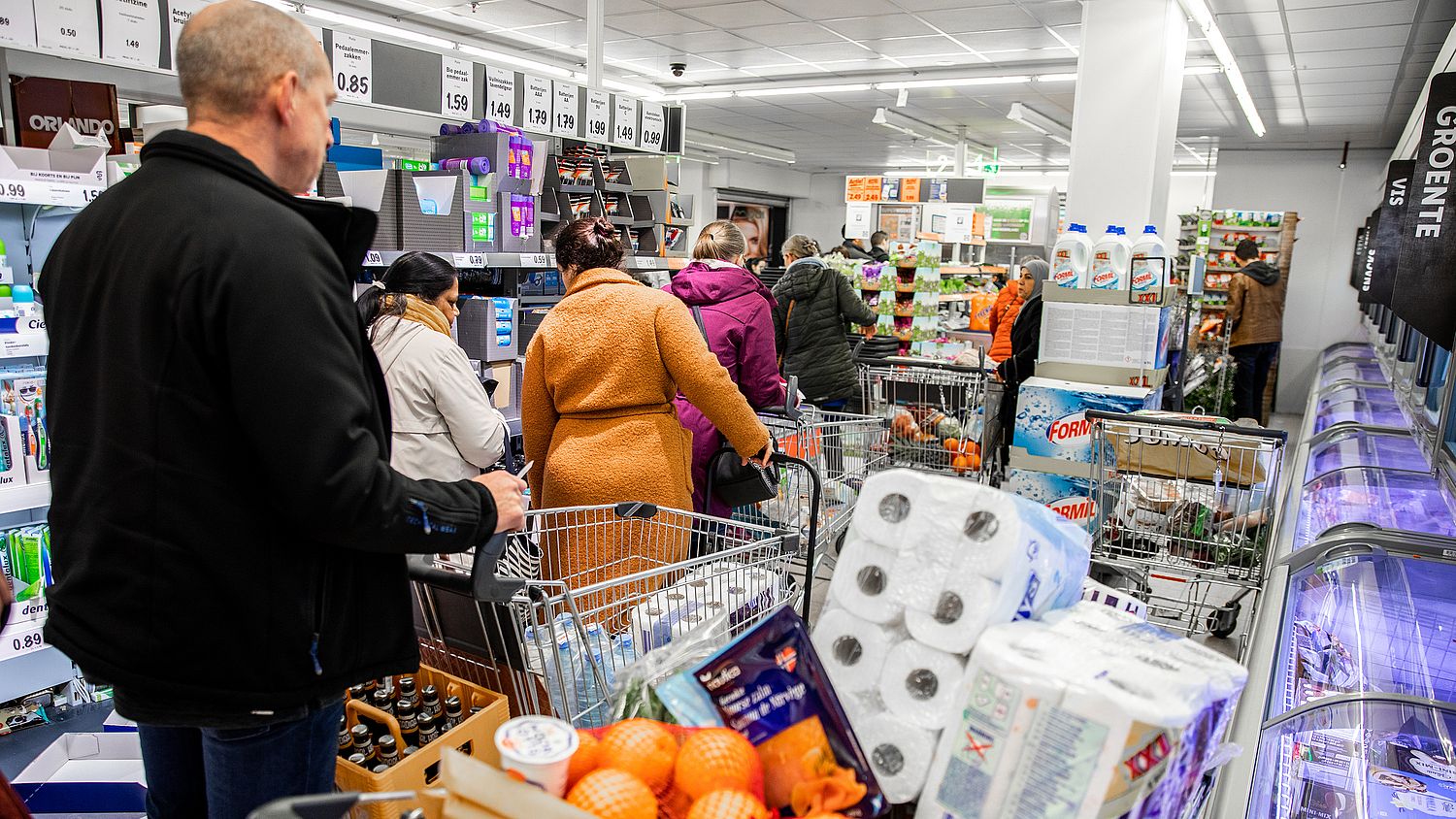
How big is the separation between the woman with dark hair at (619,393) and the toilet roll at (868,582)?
131 centimetres

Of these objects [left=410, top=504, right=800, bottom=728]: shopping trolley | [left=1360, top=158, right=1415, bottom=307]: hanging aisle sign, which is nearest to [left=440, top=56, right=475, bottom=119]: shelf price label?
[left=410, top=504, right=800, bottom=728]: shopping trolley

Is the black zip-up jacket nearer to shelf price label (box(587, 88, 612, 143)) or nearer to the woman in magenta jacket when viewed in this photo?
the woman in magenta jacket

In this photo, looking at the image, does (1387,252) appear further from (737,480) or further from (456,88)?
(456,88)

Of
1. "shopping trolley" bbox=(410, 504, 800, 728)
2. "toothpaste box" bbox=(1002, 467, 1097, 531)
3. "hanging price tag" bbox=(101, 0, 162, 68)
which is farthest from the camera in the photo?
"toothpaste box" bbox=(1002, 467, 1097, 531)

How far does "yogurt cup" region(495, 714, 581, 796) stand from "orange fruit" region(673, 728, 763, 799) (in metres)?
0.17

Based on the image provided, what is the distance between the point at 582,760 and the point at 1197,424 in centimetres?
257

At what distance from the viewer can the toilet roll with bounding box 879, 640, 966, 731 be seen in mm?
1317

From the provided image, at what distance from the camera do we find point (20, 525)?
3438 millimetres

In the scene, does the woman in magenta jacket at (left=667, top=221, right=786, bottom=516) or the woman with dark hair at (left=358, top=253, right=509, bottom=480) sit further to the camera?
the woman in magenta jacket at (left=667, top=221, right=786, bottom=516)

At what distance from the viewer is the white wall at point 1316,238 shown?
13922 millimetres

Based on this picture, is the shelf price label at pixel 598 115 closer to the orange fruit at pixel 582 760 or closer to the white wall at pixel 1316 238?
the orange fruit at pixel 582 760

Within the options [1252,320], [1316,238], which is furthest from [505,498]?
[1316,238]

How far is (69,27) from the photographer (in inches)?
143

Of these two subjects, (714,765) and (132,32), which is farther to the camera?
(132,32)
